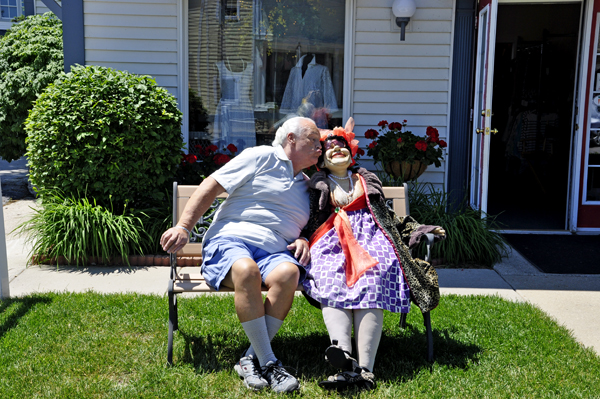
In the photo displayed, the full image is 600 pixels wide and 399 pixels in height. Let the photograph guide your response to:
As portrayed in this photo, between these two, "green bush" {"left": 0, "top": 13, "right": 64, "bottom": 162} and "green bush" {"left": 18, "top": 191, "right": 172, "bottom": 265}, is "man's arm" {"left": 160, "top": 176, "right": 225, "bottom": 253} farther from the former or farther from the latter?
"green bush" {"left": 0, "top": 13, "right": 64, "bottom": 162}

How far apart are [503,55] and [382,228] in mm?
6513

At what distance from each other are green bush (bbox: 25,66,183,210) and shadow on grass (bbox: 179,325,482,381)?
1.95 metres

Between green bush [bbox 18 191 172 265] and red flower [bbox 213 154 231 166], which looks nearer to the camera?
green bush [bbox 18 191 172 265]

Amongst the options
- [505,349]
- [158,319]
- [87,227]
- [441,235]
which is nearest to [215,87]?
[87,227]

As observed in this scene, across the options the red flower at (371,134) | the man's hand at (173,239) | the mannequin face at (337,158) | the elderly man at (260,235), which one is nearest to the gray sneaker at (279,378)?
the elderly man at (260,235)

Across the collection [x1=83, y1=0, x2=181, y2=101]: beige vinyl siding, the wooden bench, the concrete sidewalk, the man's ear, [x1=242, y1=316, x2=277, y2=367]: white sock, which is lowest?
Result: the concrete sidewalk

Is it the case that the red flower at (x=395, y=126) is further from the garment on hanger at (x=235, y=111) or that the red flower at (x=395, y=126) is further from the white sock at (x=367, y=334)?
the white sock at (x=367, y=334)

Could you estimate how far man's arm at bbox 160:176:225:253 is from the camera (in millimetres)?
2825

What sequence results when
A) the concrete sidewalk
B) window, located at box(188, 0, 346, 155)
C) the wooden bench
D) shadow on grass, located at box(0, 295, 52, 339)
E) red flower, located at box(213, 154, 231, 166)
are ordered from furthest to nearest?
window, located at box(188, 0, 346, 155) → red flower, located at box(213, 154, 231, 166) → the concrete sidewalk → shadow on grass, located at box(0, 295, 52, 339) → the wooden bench

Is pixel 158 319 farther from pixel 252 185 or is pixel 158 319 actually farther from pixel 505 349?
pixel 505 349

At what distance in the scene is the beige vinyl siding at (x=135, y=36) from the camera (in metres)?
5.82

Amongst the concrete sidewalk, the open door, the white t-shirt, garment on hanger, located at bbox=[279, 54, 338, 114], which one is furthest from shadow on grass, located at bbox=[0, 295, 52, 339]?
the open door

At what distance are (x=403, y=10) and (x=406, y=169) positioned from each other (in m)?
1.55

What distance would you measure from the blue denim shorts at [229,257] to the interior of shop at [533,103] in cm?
519
